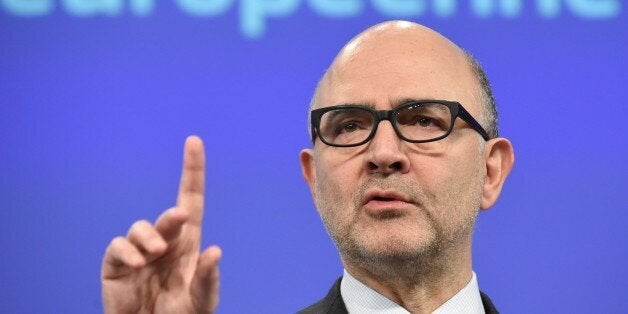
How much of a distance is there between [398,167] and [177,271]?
50 centimetres

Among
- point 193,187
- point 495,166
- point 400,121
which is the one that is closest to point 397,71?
point 400,121

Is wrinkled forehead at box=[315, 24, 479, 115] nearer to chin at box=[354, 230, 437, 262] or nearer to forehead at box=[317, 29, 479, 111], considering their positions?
forehead at box=[317, 29, 479, 111]

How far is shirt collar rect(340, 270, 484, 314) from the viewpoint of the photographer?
6.95 feet

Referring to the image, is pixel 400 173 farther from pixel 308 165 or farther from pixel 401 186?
pixel 308 165

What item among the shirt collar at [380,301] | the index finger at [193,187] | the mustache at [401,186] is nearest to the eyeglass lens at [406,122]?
the mustache at [401,186]

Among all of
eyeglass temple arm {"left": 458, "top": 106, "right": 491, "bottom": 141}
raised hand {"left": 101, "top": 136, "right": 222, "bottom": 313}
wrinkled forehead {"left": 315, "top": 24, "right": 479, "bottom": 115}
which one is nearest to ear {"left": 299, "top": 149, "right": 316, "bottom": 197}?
wrinkled forehead {"left": 315, "top": 24, "right": 479, "bottom": 115}

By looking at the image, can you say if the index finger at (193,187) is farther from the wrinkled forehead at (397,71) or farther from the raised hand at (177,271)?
the wrinkled forehead at (397,71)

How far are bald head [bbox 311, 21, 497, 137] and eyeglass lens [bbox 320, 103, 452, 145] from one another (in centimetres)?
3

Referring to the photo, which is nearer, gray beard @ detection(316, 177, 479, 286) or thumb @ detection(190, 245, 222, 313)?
thumb @ detection(190, 245, 222, 313)

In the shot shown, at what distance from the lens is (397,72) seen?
2.12 m

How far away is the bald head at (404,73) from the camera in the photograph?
210 centimetres

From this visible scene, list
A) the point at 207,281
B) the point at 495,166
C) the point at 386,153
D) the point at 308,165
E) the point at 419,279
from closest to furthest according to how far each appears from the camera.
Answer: the point at 207,281 → the point at 386,153 → the point at 419,279 → the point at 495,166 → the point at 308,165

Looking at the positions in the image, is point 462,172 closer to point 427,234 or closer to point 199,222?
point 427,234

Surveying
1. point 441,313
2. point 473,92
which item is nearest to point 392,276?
point 441,313
